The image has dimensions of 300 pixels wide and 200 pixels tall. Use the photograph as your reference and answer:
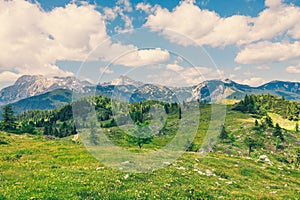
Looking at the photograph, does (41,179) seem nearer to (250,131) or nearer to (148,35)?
(148,35)

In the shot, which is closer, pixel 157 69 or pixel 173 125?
pixel 157 69

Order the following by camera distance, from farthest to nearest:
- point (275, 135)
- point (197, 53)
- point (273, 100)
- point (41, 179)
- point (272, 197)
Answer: point (273, 100) < point (275, 135) < point (272, 197) < point (197, 53) < point (41, 179)

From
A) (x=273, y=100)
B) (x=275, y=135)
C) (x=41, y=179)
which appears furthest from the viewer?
(x=273, y=100)

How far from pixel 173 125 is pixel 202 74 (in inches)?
193

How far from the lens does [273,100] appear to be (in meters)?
181

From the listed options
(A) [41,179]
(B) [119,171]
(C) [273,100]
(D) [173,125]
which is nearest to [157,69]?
(D) [173,125]

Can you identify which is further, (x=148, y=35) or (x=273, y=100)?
(x=273, y=100)

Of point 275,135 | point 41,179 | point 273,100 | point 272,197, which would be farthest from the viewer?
point 273,100

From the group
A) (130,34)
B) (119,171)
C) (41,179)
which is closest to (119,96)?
(130,34)

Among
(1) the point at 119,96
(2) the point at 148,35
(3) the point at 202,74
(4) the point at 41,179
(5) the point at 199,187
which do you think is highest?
(2) the point at 148,35

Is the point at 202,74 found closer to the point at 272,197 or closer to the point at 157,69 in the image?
the point at 157,69

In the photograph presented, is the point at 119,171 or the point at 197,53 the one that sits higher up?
the point at 197,53

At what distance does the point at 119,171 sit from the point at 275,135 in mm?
90601

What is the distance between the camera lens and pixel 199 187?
18.8 m
